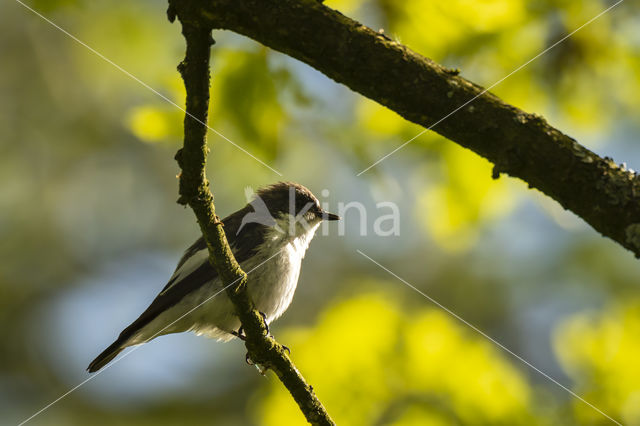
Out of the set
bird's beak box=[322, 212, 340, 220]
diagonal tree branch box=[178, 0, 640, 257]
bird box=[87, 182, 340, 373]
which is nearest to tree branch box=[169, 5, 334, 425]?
diagonal tree branch box=[178, 0, 640, 257]

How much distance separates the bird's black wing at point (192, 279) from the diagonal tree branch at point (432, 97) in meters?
2.74

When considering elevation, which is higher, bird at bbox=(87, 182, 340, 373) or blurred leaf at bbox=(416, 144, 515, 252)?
bird at bbox=(87, 182, 340, 373)

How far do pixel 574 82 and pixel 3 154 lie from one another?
847 cm

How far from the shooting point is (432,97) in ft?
6.89

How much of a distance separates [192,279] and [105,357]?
2.74ft

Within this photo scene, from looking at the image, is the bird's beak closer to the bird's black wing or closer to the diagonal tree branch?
the bird's black wing

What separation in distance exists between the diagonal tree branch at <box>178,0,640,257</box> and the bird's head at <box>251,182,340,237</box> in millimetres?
3323

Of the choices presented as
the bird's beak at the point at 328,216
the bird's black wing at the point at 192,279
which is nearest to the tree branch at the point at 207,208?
the bird's black wing at the point at 192,279

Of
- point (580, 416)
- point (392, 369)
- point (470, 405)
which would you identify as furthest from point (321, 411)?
point (580, 416)

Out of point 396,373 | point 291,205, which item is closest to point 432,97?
point 396,373

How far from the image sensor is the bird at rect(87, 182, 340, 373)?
15.0 ft

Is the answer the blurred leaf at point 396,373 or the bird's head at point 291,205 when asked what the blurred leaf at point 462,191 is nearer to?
the blurred leaf at point 396,373

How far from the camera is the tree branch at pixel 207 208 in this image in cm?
219

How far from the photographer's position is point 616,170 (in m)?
2.06
